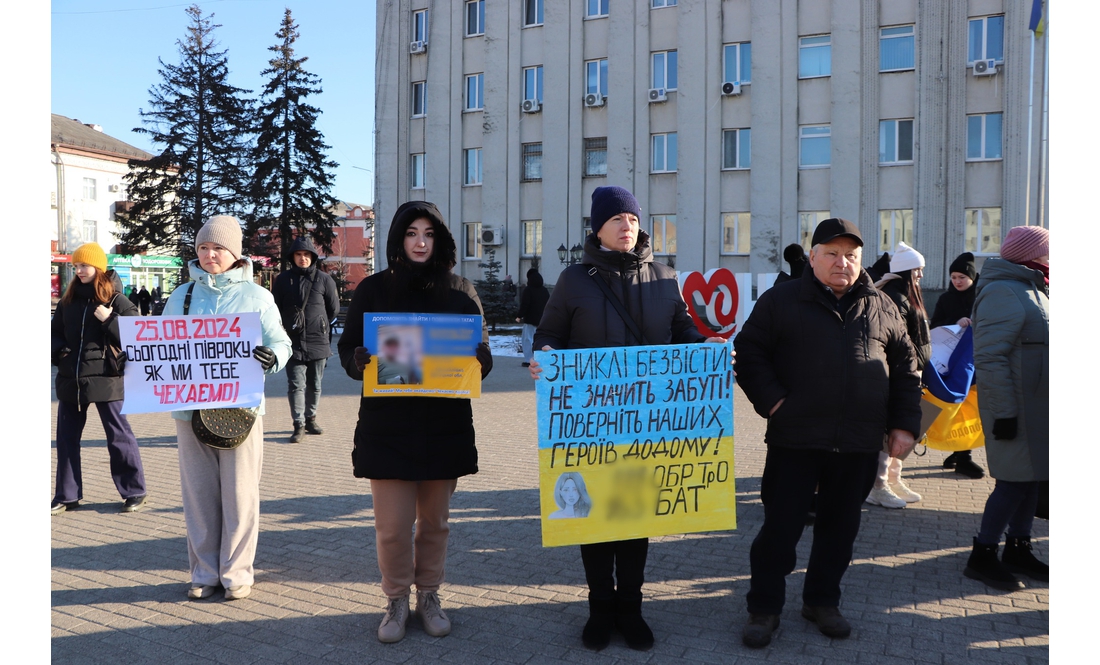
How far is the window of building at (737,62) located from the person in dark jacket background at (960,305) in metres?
26.9

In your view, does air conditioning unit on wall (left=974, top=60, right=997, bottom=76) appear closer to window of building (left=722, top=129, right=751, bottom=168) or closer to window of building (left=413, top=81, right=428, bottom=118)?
window of building (left=722, top=129, right=751, bottom=168)

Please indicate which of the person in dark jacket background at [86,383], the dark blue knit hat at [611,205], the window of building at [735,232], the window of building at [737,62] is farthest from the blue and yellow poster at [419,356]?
the window of building at [737,62]

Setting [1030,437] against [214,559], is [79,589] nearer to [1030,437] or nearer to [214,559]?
[214,559]

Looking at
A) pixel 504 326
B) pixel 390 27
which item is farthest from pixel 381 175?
pixel 504 326

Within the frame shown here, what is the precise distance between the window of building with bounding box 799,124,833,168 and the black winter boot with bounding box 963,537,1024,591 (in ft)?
95.8

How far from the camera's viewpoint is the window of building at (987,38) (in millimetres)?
30250

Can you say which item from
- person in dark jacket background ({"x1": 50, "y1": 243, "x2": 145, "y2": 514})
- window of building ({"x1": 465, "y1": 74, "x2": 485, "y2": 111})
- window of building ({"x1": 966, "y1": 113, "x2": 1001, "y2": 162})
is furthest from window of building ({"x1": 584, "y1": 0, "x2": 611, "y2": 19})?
person in dark jacket background ({"x1": 50, "y1": 243, "x2": 145, "y2": 514})

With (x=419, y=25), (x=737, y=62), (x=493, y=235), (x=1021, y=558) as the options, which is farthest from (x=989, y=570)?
(x=419, y=25)

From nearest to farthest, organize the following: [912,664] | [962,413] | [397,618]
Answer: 1. [912,664]
2. [397,618]
3. [962,413]

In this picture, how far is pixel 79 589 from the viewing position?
5.18 meters

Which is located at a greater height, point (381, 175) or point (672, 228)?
point (381, 175)

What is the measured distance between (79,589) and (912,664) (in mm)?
4606

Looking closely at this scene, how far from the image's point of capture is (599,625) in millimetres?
4336

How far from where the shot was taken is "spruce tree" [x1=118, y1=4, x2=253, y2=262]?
46.1 meters
